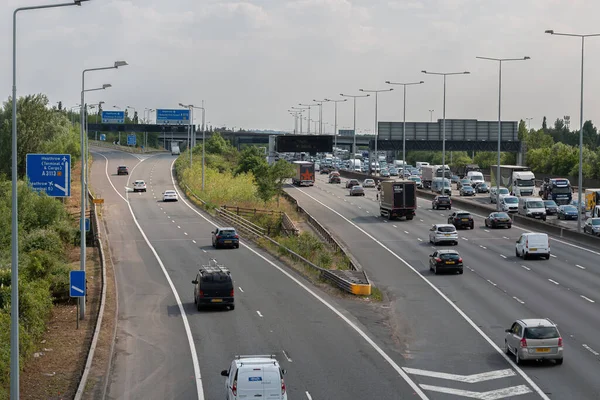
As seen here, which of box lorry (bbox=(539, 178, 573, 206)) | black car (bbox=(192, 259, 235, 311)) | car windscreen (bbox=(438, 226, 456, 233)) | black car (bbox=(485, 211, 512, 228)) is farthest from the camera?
box lorry (bbox=(539, 178, 573, 206))

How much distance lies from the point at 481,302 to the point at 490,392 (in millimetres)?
14317

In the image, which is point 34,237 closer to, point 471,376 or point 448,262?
point 448,262

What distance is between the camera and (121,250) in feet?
179

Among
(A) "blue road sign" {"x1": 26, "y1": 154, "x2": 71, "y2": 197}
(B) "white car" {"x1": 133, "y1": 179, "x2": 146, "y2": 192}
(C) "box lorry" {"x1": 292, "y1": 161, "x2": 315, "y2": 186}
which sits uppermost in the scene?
(A) "blue road sign" {"x1": 26, "y1": 154, "x2": 71, "y2": 197}

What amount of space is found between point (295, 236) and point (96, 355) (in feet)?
105

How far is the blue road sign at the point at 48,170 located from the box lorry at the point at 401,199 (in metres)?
27.1

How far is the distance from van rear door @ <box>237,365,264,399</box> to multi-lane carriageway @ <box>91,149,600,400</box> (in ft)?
11.5

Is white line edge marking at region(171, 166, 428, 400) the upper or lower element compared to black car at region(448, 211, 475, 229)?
lower

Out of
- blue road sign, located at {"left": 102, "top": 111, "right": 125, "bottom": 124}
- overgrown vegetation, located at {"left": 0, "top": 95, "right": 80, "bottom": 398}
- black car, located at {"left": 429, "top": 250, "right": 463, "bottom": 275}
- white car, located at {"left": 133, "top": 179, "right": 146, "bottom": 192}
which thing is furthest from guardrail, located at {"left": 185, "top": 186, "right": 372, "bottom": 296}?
blue road sign, located at {"left": 102, "top": 111, "right": 125, "bottom": 124}

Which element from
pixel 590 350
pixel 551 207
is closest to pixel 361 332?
pixel 590 350

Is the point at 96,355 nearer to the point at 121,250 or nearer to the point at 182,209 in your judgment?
the point at 121,250

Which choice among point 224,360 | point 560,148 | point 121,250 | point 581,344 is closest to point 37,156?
point 121,250

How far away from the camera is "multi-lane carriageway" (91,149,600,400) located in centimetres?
→ 2503

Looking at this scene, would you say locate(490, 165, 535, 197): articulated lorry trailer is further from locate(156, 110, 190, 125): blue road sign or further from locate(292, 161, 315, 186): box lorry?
locate(156, 110, 190, 125): blue road sign
